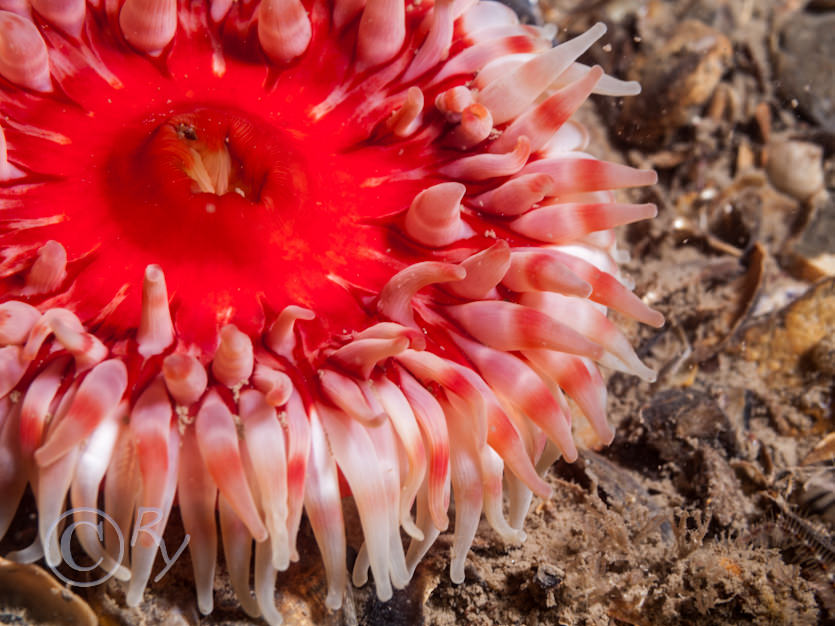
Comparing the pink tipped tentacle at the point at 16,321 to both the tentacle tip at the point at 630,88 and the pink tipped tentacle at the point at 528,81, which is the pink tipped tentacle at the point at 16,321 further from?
the tentacle tip at the point at 630,88

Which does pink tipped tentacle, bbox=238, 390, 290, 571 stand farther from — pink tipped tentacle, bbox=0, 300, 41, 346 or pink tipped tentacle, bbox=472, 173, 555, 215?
pink tipped tentacle, bbox=472, 173, 555, 215

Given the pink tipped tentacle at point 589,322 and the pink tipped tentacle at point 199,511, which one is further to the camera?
the pink tipped tentacle at point 589,322

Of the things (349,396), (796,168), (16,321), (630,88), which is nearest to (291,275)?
(349,396)

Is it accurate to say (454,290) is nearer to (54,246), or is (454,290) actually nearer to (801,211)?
(54,246)

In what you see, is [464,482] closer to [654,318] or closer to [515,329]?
[515,329]

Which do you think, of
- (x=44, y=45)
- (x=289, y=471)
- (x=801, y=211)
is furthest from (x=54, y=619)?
(x=801, y=211)

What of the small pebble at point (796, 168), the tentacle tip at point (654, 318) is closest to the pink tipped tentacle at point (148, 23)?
the tentacle tip at point (654, 318)

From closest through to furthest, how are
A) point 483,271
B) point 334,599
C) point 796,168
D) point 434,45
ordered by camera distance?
point 334,599 → point 483,271 → point 434,45 → point 796,168

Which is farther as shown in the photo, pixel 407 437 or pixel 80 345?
pixel 407 437
